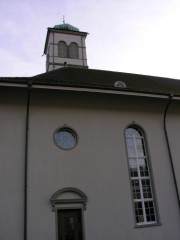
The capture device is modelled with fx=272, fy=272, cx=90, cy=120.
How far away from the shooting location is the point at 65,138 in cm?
1159

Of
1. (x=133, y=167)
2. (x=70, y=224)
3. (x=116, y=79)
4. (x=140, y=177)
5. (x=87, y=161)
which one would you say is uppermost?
(x=116, y=79)

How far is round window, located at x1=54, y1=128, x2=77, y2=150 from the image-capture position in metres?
11.4

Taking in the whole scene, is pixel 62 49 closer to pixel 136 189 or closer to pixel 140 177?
pixel 140 177

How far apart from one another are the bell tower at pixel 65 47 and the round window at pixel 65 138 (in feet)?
34.2

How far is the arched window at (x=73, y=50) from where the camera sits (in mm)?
22297

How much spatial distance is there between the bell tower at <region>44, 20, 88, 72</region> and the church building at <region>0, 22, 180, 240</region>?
9876mm

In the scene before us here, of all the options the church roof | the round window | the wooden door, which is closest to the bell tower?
the church roof

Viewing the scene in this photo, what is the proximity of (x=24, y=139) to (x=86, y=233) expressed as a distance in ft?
14.2

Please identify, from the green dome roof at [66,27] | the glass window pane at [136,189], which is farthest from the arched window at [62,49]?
the glass window pane at [136,189]

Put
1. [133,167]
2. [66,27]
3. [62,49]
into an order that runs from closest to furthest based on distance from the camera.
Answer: [133,167] → [62,49] → [66,27]

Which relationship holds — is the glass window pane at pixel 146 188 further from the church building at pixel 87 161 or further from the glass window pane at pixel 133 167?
the glass window pane at pixel 133 167

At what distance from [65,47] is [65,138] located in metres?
12.9

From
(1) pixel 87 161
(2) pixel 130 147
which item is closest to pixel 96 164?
(1) pixel 87 161

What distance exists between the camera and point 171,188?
12.0 m
